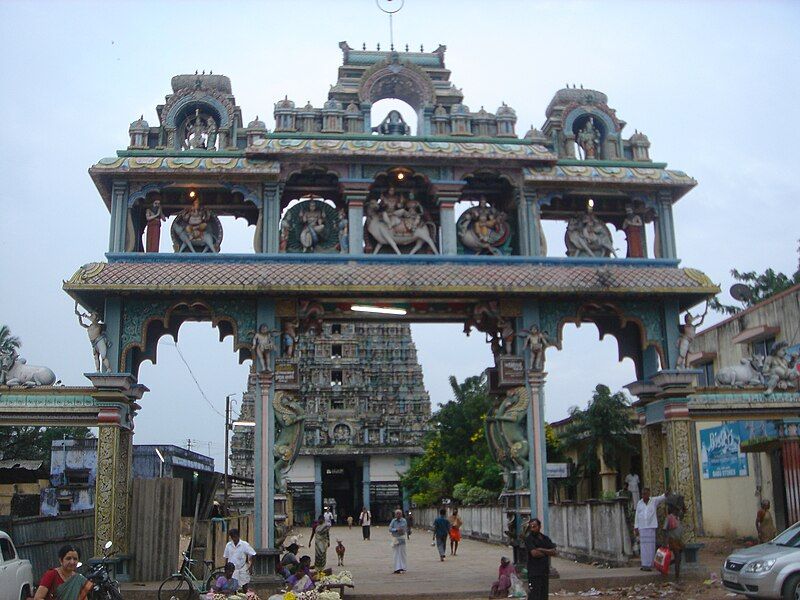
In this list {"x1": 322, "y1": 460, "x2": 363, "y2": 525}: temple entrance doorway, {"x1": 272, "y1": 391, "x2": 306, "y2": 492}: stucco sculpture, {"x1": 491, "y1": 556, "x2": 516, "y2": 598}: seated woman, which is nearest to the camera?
{"x1": 491, "y1": 556, "x2": 516, "y2": 598}: seated woman

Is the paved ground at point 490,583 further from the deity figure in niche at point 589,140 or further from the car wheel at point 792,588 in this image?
the deity figure in niche at point 589,140

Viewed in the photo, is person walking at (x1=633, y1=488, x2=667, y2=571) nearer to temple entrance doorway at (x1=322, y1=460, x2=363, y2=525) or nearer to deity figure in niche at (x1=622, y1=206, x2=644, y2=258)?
deity figure in niche at (x1=622, y1=206, x2=644, y2=258)

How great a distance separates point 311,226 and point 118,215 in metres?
3.36

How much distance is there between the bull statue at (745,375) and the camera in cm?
1652

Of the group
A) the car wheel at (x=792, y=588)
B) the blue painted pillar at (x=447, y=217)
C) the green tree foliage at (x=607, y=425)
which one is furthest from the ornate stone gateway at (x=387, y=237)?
the green tree foliage at (x=607, y=425)

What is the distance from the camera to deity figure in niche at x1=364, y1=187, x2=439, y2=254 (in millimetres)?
16531

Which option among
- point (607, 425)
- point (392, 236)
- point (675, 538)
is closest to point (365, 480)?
point (607, 425)

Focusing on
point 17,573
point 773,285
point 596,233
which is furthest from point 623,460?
point 17,573

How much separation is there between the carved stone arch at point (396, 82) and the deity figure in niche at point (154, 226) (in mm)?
4180

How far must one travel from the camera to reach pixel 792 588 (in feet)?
39.3

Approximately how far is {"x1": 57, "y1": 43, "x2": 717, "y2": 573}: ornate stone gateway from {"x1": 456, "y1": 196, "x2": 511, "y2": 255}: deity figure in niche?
1.6 inches

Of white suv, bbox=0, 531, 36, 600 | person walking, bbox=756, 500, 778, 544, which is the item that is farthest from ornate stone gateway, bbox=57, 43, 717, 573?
person walking, bbox=756, 500, 778, 544

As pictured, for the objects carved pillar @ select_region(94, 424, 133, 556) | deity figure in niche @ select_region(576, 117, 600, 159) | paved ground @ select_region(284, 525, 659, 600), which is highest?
deity figure in niche @ select_region(576, 117, 600, 159)

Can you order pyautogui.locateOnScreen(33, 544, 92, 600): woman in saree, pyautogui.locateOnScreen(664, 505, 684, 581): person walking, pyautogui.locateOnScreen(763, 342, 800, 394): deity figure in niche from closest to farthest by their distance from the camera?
pyautogui.locateOnScreen(33, 544, 92, 600): woman in saree → pyautogui.locateOnScreen(664, 505, 684, 581): person walking → pyautogui.locateOnScreen(763, 342, 800, 394): deity figure in niche
